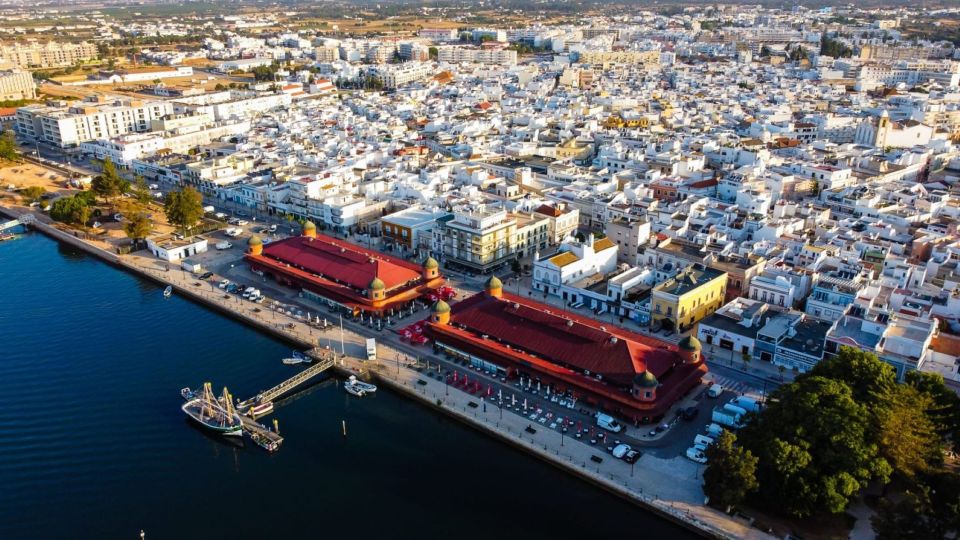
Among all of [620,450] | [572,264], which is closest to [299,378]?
[620,450]

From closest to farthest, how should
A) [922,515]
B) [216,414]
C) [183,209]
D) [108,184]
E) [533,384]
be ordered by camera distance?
[922,515] → [216,414] → [533,384] → [183,209] → [108,184]

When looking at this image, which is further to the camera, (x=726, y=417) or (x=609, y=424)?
(x=609, y=424)

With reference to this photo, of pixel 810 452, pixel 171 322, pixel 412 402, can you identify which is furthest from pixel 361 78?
pixel 810 452

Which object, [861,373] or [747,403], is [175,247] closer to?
[747,403]

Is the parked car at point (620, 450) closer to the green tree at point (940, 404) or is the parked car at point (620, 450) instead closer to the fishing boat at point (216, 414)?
the green tree at point (940, 404)

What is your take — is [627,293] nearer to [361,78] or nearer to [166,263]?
[166,263]

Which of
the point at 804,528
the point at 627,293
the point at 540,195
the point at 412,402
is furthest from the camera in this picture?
the point at 540,195

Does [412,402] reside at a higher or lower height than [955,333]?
lower
